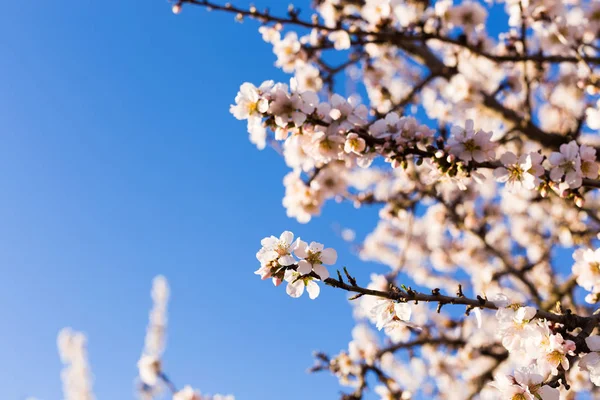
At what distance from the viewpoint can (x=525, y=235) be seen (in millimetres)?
10008

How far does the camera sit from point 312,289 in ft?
7.13

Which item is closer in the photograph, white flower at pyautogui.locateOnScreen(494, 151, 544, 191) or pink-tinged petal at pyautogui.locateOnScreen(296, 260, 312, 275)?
pink-tinged petal at pyautogui.locateOnScreen(296, 260, 312, 275)

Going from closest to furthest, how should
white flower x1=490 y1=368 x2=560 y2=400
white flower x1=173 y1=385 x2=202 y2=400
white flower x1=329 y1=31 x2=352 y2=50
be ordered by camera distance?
white flower x1=490 y1=368 x2=560 y2=400 < white flower x1=329 y1=31 x2=352 y2=50 < white flower x1=173 y1=385 x2=202 y2=400

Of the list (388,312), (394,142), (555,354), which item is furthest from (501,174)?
(388,312)

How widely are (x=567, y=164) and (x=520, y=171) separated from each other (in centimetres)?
27

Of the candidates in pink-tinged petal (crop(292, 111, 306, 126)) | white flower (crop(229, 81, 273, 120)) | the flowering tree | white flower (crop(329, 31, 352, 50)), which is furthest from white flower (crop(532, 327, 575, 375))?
white flower (crop(329, 31, 352, 50))

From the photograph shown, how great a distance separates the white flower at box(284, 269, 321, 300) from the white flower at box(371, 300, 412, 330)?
0.27 m

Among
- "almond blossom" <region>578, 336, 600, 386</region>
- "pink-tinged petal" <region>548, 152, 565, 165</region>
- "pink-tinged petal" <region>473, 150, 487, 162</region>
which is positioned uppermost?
"pink-tinged petal" <region>473, 150, 487, 162</region>

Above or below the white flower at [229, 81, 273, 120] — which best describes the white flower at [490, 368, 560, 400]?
A: below

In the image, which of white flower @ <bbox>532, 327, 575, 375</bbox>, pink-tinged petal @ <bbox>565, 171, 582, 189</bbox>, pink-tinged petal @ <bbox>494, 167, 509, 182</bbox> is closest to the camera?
white flower @ <bbox>532, 327, 575, 375</bbox>

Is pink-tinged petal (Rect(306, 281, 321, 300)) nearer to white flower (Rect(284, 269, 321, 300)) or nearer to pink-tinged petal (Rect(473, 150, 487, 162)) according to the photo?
white flower (Rect(284, 269, 321, 300))

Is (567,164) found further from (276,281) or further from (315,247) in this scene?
(276,281)

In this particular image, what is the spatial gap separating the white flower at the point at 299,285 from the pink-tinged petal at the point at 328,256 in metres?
0.10

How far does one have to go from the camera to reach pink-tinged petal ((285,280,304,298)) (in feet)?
7.09
